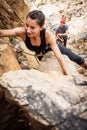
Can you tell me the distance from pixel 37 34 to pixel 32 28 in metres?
0.21

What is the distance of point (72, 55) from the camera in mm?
6770

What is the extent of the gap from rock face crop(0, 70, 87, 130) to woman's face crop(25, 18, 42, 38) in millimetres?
953

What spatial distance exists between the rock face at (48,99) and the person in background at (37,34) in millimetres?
782

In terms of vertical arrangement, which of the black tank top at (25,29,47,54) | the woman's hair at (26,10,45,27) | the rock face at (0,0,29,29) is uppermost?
the woman's hair at (26,10,45,27)

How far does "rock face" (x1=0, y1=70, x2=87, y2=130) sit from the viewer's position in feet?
13.1

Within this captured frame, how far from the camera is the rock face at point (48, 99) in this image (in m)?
3.98

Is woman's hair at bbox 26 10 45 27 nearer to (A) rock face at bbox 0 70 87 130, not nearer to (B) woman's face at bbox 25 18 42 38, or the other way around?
(B) woman's face at bbox 25 18 42 38

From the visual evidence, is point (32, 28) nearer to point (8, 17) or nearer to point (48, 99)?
point (48, 99)

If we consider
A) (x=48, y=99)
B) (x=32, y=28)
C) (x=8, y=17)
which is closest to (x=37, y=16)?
(x=32, y=28)

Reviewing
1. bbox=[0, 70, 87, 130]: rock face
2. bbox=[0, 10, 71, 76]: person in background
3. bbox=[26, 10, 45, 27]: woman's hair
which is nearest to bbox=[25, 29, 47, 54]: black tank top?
bbox=[0, 10, 71, 76]: person in background

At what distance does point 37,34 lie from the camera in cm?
545

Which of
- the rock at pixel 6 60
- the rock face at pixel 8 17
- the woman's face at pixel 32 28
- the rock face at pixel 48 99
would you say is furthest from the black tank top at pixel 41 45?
the rock face at pixel 8 17

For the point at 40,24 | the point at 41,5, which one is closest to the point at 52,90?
the point at 40,24

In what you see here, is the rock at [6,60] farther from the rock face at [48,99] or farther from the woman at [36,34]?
the rock face at [48,99]
